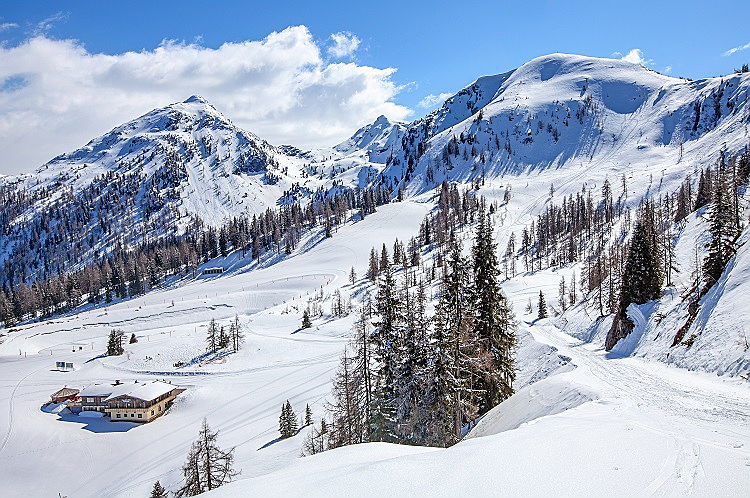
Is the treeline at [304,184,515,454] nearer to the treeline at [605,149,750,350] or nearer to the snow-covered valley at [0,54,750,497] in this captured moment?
the snow-covered valley at [0,54,750,497]

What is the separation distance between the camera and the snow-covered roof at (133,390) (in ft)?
179

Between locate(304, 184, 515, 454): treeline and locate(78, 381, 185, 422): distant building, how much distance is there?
31.6 metres

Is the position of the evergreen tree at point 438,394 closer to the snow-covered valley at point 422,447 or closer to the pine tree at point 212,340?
the snow-covered valley at point 422,447

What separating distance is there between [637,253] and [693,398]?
29.3 meters

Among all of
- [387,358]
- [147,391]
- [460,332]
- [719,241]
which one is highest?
[719,241]

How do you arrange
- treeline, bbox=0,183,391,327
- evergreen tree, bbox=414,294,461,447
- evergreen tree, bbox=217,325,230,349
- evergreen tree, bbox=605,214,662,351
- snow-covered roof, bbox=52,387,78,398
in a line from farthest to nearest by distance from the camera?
treeline, bbox=0,183,391,327 < evergreen tree, bbox=217,325,230,349 < snow-covered roof, bbox=52,387,78,398 < evergreen tree, bbox=605,214,662,351 < evergreen tree, bbox=414,294,461,447

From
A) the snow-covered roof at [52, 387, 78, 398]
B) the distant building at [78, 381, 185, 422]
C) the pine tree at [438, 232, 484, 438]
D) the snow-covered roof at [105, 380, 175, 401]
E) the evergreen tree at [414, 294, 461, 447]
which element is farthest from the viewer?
the snow-covered roof at [52, 387, 78, 398]

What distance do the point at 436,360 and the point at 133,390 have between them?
5048 cm

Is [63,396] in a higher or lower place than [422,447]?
lower

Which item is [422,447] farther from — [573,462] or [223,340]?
[223,340]

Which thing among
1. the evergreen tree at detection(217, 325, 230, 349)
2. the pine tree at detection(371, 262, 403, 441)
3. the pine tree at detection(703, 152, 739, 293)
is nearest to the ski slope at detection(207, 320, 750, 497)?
the pine tree at detection(371, 262, 403, 441)

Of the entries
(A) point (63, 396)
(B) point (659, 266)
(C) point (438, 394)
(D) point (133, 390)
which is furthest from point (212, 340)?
(B) point (659, 266)

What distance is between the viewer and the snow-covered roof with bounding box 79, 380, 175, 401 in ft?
179

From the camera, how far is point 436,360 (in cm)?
2214
